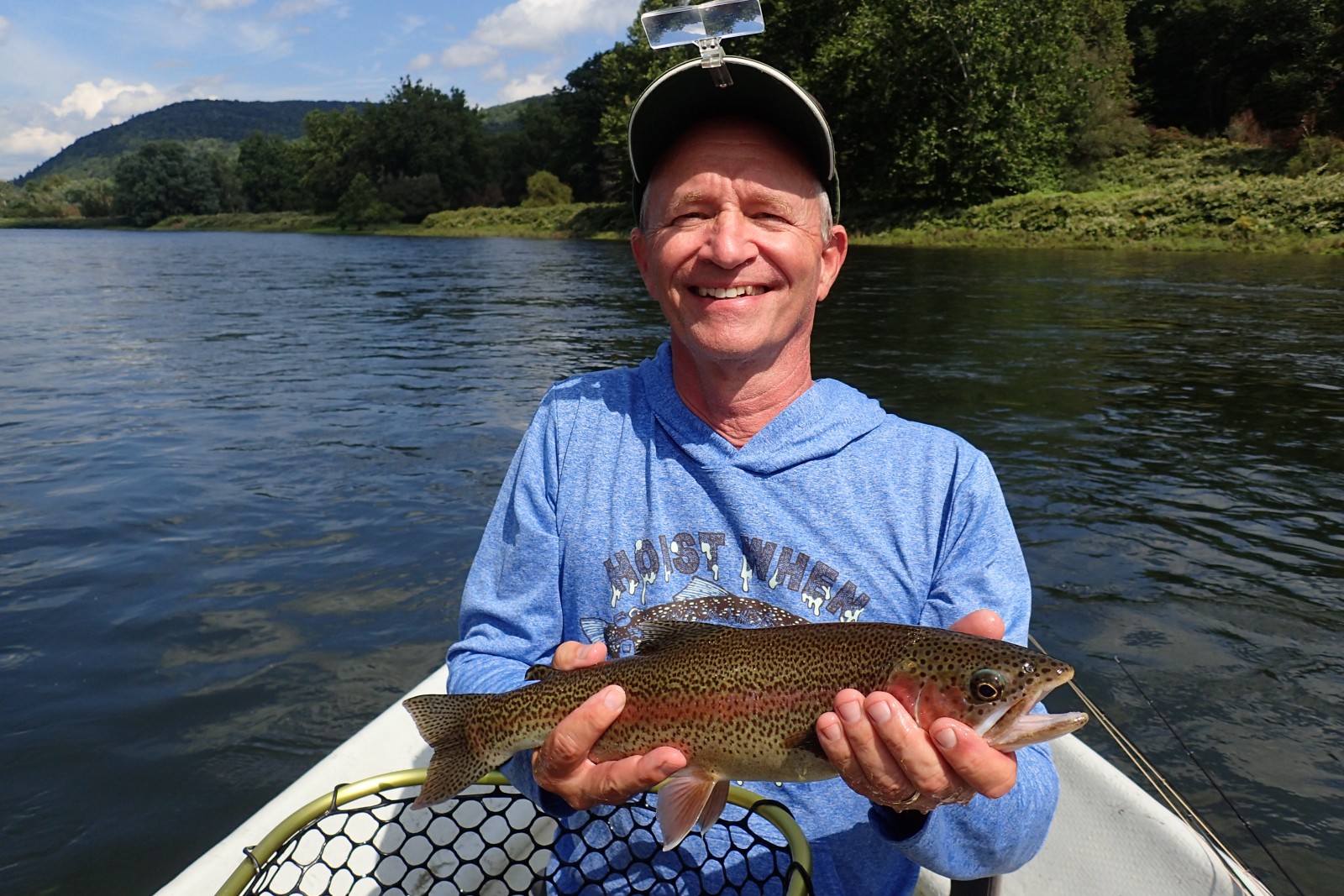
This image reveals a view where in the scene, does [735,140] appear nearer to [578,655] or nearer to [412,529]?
[578,655]

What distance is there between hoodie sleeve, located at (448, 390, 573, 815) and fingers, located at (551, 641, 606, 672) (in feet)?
0.38

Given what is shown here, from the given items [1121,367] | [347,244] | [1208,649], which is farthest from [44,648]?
[347,244]

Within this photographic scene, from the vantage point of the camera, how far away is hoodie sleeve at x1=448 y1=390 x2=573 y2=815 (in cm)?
233

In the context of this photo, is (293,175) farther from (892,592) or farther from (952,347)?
(892,592)

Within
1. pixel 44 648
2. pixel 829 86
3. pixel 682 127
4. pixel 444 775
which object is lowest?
pixel 44 648

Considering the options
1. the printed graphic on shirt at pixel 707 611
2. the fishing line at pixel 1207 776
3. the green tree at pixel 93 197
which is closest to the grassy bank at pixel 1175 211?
the fishing line at pixel 1207 776

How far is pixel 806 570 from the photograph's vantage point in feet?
7.68

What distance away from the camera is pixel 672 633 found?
2254mm

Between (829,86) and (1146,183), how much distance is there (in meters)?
16.2

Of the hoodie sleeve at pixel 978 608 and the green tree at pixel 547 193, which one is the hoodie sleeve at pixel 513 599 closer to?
the hoodie sleeve at pixel 978 608

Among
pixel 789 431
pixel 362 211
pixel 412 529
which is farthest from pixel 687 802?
pixel 362 211

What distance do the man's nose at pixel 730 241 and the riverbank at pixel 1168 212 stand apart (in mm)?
35712

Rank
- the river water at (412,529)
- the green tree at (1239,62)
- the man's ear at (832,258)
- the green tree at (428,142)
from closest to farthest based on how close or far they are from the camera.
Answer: the man's ear at (832,258) → the river water at (412,529) → the green tree at (1239,62) → the green tree at (428,142)

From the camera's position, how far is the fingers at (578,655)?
2.22 meters
